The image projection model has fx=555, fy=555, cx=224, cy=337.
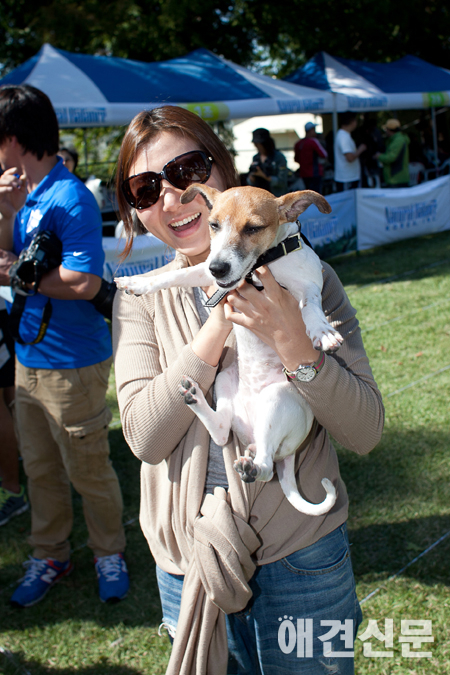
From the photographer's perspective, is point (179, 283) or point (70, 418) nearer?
point (179, 283)

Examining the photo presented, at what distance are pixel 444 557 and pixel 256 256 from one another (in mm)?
2541

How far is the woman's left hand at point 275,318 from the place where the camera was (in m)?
1.59

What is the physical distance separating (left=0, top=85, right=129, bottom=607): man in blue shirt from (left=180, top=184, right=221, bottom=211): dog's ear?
4.22 ft

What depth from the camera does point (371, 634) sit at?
114 inches

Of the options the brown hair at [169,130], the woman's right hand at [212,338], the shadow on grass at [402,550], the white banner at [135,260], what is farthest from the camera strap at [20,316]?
the white banner at [135,260]

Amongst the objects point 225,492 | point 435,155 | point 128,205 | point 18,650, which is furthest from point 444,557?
point 435,155

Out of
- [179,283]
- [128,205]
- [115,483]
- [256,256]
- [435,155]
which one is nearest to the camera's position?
[256,256]

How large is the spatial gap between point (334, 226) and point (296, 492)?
31.5 ft

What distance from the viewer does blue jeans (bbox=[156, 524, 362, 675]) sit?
1667mm

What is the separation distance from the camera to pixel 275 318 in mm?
1596

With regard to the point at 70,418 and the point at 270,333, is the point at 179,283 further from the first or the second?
the point at 70,418

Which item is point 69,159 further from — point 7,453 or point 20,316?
point 20,316

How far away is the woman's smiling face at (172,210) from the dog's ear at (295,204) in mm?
265

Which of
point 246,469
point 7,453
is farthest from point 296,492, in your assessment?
point 7,453
